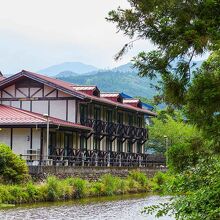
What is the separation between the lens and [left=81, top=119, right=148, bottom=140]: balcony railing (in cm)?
4601

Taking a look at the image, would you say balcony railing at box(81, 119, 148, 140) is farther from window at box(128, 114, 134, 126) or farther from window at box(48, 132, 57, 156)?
window at box(48, 132, 57, 156)

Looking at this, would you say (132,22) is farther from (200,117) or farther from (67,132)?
(67,132)

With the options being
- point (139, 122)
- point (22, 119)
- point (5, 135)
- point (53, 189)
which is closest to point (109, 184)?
point (53, 189)

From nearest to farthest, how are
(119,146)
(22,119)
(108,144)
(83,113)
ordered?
1. (22,119)
2. (83,113)
3. (108,144)
4. (119,146)

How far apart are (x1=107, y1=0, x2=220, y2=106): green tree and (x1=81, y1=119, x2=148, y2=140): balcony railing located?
106 ft

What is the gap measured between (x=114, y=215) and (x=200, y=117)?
13157 mm

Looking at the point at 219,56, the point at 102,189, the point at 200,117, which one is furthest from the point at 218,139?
the point at 102,189

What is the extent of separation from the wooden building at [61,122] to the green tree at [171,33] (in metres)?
24.2

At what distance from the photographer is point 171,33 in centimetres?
1177

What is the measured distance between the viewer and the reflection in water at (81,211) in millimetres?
23234

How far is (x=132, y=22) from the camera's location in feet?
40.2

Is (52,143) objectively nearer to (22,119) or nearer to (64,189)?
(22,119)

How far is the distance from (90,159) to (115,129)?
652 centimetres

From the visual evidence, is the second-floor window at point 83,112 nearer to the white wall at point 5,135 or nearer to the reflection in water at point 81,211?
the white wall at point 5,135
